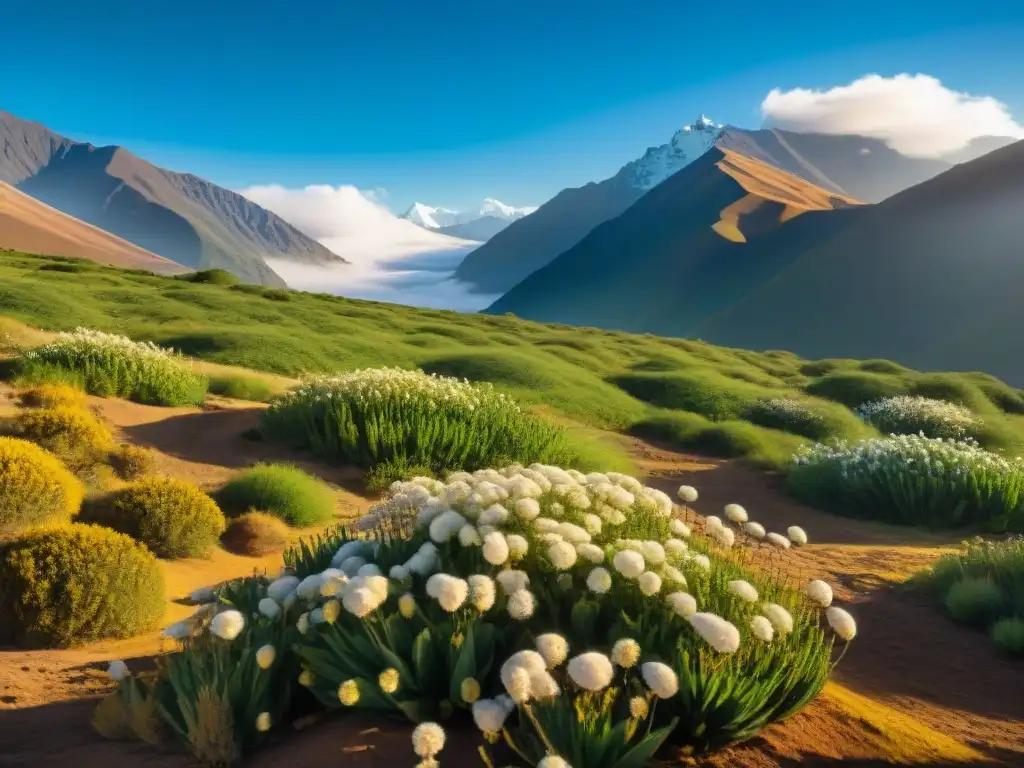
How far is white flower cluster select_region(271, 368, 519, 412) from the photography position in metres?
12.3

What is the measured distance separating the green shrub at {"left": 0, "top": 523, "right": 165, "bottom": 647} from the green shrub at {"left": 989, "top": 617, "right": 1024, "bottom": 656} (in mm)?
6885

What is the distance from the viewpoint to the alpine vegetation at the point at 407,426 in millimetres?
11391

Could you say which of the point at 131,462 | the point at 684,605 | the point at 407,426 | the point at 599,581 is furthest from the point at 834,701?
the point at 131,462

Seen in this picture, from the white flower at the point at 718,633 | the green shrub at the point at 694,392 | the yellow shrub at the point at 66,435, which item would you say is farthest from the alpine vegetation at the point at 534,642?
the green shrub at the point at 694,392

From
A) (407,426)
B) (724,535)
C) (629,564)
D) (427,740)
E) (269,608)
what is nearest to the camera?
(427,740)

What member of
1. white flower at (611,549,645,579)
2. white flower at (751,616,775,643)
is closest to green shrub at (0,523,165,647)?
white flower at (611,549,645,579)

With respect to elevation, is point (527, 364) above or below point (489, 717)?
below

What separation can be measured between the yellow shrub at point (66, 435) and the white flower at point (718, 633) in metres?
8.18

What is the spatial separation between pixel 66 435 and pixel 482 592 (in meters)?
7.93

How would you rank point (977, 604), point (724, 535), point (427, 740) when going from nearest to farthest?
1. point (427, 740)
2. point (724, 535)
3. point (977, 604)

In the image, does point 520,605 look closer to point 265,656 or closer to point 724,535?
point 265,656

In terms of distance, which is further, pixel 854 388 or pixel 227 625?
pixel 854 388

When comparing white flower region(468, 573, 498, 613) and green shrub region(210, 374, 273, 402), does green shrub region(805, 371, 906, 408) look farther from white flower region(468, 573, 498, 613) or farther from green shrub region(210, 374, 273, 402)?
white flower region(468, 573, 498, 613)

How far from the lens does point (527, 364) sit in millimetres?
22688
